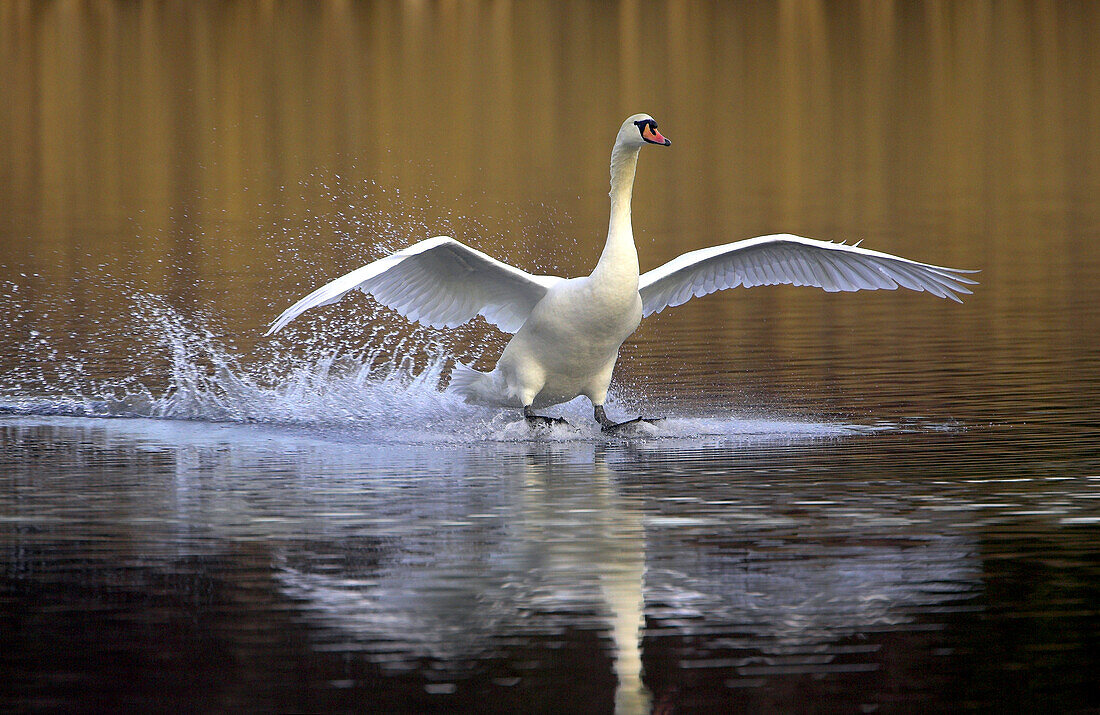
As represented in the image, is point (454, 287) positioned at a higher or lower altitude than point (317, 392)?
higher

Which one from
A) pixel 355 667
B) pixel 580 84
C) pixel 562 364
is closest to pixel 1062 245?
pixel 562 364

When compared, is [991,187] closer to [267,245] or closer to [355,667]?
[267,245]

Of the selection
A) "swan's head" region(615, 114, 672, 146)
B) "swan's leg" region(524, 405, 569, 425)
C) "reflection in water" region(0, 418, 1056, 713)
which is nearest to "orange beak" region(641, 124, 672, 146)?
"swan's head" region(615, 114, 672, 146)

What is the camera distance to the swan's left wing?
13.6 m

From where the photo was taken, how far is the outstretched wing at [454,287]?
12.8m

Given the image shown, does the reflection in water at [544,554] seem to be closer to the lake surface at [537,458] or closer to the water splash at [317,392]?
the lake surface at [537,458]

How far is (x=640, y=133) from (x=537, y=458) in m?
2.70

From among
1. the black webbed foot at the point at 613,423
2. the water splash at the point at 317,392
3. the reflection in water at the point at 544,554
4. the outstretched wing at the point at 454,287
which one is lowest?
the reflection in water at the point at 544,554

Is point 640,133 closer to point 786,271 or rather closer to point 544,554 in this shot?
point 786,271

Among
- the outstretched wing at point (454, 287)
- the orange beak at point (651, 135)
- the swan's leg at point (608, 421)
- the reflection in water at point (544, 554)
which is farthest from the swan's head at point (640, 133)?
the reflection in water at point (544, 554)

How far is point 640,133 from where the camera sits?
1264 cm

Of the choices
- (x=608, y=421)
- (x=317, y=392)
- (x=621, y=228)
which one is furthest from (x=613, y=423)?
(x=317, y=392)

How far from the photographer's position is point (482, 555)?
→ 26.0ft

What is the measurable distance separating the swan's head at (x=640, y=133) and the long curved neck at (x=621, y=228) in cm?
9
